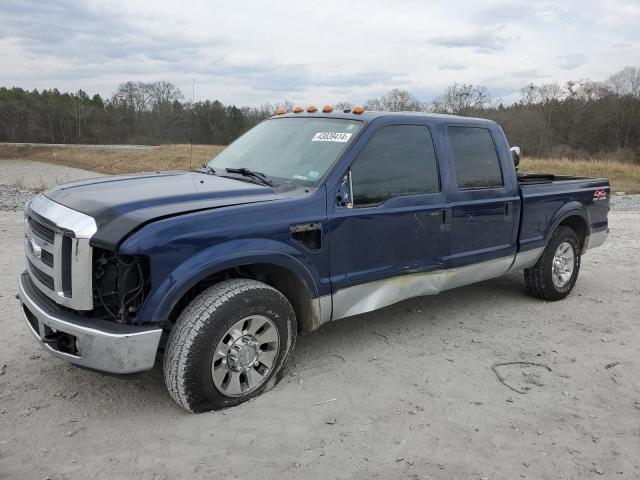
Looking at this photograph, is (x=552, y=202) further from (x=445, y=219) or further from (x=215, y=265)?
(x=215, y=265)

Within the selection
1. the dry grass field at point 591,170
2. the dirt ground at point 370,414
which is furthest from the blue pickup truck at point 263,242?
the dry grass field at point 591,170

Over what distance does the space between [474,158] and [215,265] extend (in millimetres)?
2746

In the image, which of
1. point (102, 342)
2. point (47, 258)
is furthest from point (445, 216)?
point (47, 258)

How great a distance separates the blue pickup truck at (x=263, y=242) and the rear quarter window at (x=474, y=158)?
2 centimetres

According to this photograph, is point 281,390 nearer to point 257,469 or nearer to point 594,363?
point 257,469

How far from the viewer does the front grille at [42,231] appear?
10.5 feet

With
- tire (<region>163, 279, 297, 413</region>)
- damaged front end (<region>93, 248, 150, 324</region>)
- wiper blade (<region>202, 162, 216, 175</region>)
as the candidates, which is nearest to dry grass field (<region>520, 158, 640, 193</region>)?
wiper blade (<region>202, 162, 216, 175</region>)

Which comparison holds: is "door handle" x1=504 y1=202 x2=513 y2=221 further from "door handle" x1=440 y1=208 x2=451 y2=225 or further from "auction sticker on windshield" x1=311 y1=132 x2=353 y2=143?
"auction sticker on windshield" x1=311 y1=132 x2=353 y2=143

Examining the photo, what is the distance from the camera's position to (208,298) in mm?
3201

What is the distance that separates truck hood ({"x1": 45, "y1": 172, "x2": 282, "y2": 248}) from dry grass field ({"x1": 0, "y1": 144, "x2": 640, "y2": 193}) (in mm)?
7693

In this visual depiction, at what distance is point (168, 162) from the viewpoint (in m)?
32.1

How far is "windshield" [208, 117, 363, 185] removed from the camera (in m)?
3.96

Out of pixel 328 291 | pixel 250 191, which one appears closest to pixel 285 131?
pixel 250 191

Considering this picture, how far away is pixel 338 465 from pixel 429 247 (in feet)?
6.76
